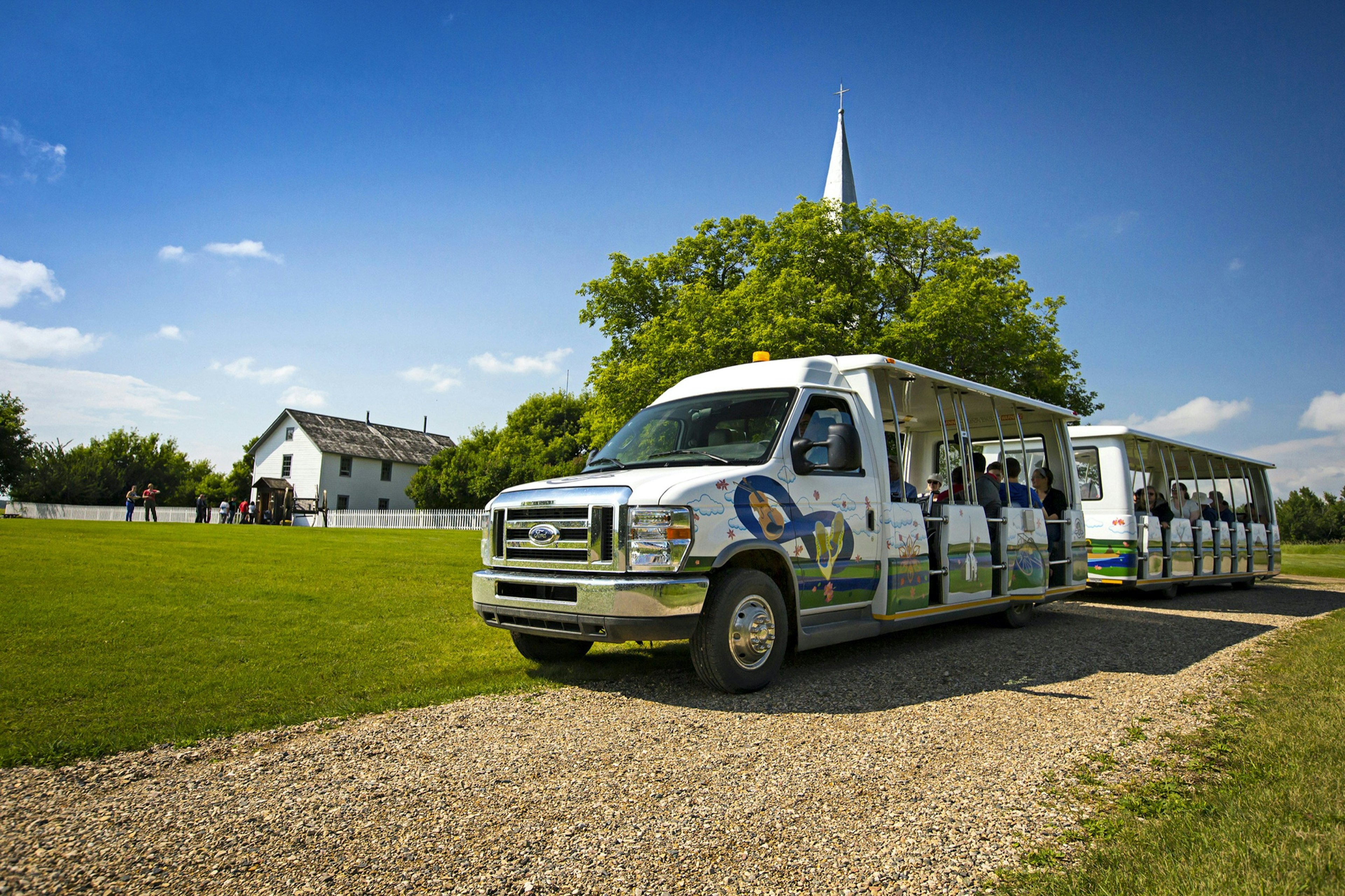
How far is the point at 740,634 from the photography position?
5.97 m

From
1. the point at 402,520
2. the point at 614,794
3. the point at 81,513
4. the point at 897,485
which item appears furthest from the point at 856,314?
the point at 81,513

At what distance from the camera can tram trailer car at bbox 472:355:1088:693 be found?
561 cm

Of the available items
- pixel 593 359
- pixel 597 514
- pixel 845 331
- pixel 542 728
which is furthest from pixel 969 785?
pixel 593 359

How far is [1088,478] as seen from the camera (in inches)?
553

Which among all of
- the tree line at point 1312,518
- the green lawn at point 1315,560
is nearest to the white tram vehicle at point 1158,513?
the green lawn at point 1315,560

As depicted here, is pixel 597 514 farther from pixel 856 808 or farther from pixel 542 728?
pixel 856 808

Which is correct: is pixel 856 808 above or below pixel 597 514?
below

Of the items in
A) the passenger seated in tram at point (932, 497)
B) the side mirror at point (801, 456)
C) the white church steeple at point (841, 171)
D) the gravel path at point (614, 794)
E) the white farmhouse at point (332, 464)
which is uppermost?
the white church steeple at point (841, 171)

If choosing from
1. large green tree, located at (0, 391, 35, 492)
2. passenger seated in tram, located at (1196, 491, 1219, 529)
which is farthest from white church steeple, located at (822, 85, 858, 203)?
large green tree, located at (0, 391, 35, 492)

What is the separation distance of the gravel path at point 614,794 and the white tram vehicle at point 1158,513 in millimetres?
7721

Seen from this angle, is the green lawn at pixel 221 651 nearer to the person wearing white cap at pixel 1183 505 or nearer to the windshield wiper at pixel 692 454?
the windshield wiper at pixel 692 454

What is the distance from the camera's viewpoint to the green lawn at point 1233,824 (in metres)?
2.82

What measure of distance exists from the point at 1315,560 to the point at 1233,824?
43.5 m

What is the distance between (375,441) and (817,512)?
60.6 m
